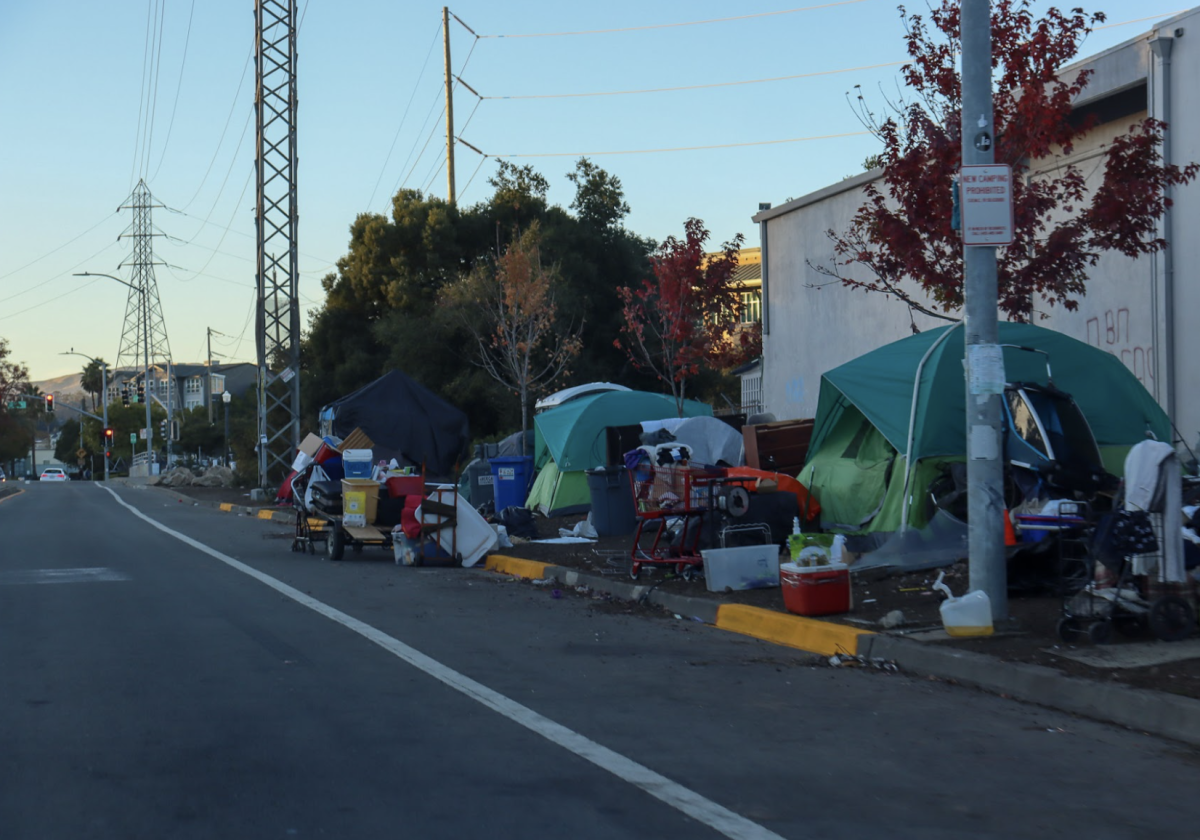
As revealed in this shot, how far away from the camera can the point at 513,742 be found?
5.98 m

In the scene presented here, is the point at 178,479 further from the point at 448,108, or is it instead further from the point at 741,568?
the point at 741,568

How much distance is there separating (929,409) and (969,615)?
180 inches

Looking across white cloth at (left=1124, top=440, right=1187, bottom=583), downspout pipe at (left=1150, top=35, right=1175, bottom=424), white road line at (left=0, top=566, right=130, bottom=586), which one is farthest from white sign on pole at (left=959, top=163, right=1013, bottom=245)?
white road line at (left=0, top=566, right=130, bottom=586)

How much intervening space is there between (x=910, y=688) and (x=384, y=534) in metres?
Result: 9.76

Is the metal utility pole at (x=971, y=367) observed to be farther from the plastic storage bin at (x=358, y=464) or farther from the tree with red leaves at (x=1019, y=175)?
the plastic storage bin at (x=358, y=464)

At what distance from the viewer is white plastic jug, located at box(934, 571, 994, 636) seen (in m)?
8.20

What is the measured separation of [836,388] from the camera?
1433cm

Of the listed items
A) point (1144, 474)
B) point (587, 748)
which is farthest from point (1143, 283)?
point (587, 748)

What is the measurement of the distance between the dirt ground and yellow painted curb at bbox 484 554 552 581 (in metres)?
0.20

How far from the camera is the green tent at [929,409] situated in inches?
490

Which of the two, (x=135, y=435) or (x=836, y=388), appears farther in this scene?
(x=135, y=435)

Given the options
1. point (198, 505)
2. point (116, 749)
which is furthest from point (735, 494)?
point (198, 505)

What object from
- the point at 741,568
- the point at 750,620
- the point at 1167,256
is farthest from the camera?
the point at 1167,256

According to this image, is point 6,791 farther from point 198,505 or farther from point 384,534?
point 198,505
